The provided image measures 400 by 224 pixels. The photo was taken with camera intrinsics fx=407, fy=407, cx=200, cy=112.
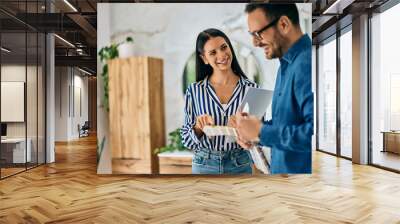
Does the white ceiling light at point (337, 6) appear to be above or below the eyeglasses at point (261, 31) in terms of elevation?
above

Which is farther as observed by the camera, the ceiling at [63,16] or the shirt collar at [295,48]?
the ceiling at [63,16]

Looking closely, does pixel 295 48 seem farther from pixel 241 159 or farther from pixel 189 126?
pixel 189 126

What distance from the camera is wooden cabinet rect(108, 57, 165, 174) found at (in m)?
5.86

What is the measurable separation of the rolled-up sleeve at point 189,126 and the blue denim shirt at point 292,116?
95cm

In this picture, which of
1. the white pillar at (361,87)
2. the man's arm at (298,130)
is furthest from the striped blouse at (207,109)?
the white pillar at (361,87)

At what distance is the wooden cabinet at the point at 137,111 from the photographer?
5.86 metres

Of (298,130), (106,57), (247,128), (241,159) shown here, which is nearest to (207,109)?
(247,128)

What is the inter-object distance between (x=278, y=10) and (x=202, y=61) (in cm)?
129

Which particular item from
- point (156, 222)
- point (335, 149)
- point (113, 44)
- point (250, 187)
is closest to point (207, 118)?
point (250, 187)

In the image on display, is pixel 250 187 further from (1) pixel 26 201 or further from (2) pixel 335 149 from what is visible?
(2) pixel 335 149

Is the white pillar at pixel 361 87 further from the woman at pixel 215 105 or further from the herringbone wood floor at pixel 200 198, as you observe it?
the woman at pixel 215 105

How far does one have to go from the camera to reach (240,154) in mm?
5762

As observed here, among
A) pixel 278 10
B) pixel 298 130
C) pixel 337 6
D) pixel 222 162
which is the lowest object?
pixel 222 162

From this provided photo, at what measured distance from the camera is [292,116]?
18.3 ft
